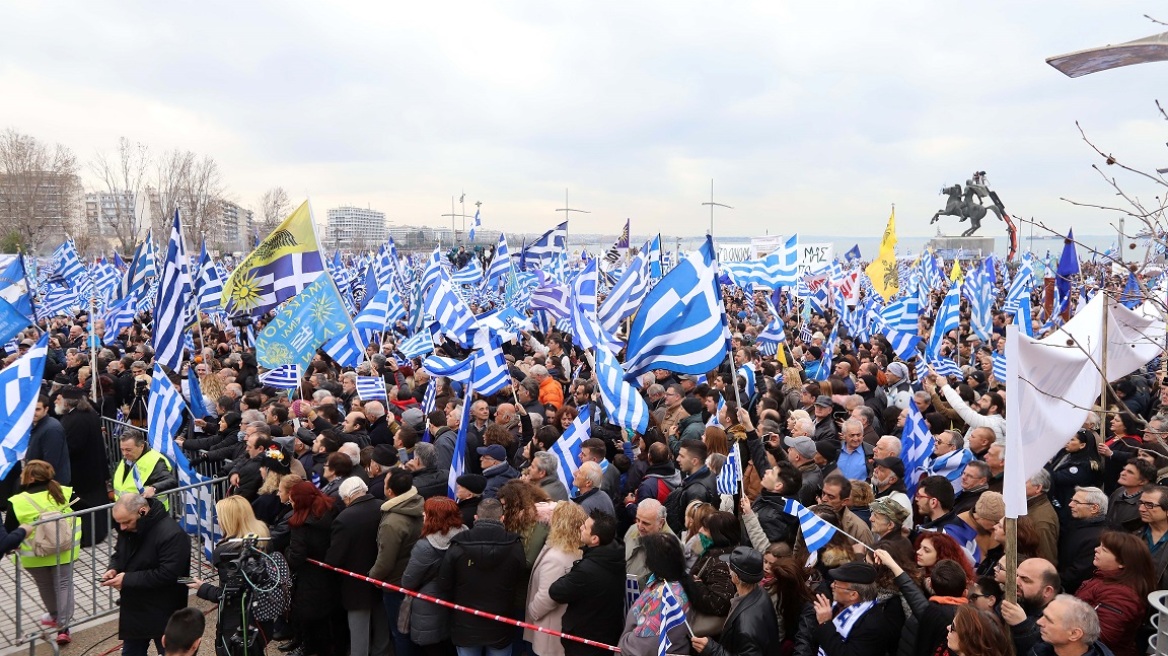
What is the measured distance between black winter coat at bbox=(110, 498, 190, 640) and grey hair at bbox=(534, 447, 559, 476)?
109 inches

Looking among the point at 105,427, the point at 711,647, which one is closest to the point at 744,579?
the point at 711,647

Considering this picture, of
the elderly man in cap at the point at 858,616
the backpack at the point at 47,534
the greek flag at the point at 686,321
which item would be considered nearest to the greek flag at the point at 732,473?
the elderly man in cap at the point at 858,616

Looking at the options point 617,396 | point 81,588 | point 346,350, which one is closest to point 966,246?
point 346,350

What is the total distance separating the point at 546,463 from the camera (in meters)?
7.27

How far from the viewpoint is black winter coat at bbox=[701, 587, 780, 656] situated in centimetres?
462

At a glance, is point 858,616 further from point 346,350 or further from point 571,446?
point 346,350

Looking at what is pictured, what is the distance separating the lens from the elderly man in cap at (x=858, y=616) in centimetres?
453

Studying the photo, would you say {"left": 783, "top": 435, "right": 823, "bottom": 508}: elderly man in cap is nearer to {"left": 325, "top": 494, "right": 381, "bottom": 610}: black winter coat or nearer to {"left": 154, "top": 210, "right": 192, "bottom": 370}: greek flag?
{"left": 325, "top": 494, "right": 381, "bottom": 610}: black winter coat

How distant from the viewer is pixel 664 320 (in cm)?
782

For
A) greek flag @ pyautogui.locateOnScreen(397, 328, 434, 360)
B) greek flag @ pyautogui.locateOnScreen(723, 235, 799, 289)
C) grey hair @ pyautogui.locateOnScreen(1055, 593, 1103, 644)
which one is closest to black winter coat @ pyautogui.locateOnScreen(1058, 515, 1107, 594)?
grey hair @ pyautogui.locateOnScreen(1055, 593, 1103, 644)

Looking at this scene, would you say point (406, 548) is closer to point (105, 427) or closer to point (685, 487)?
point (685, 487)

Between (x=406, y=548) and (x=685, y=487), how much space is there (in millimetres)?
2245

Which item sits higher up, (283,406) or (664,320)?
(664,320)

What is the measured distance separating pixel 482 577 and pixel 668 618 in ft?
5.18
